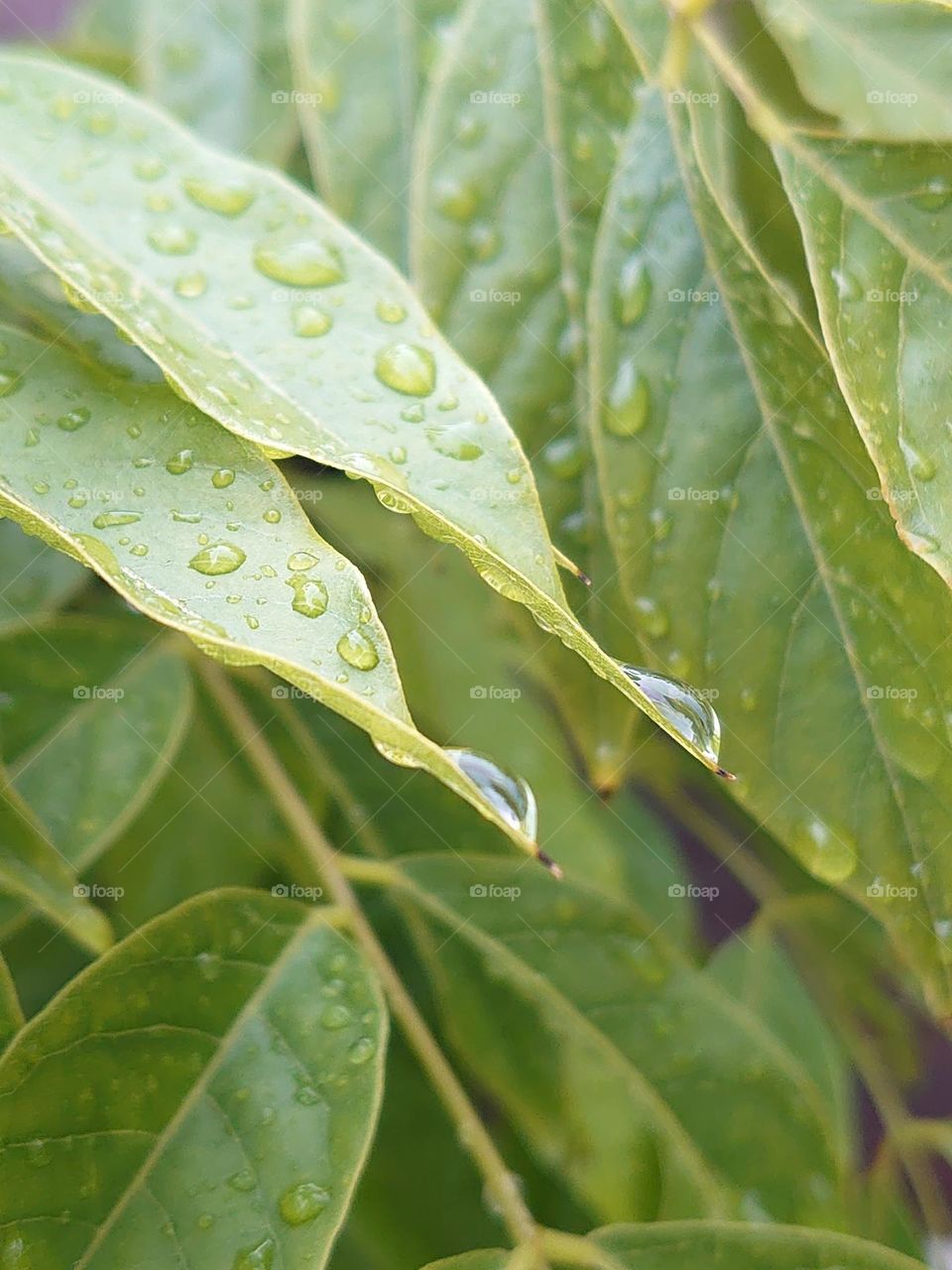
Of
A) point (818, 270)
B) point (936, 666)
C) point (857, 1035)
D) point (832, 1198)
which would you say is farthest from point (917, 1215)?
point (818, 270)

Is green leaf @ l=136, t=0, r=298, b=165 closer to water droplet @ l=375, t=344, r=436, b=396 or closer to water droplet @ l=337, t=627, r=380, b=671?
water droplet @ l=375, t=344, r=436, b=396

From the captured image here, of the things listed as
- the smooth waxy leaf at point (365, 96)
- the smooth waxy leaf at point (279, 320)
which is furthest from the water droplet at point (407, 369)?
the smooth waxy leaf at point (365, 96)

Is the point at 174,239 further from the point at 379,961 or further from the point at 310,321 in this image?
the point at 379,961

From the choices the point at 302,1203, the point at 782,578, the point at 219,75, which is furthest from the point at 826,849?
the point at 219,75

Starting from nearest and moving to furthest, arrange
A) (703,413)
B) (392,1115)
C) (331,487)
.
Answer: (703,413) < (392,1115) < (331,487)

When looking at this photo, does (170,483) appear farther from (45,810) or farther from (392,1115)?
(392,1115)

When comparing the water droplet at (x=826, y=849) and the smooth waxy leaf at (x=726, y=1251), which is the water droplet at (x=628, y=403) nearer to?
the water droplet at (x=826, y=849)
